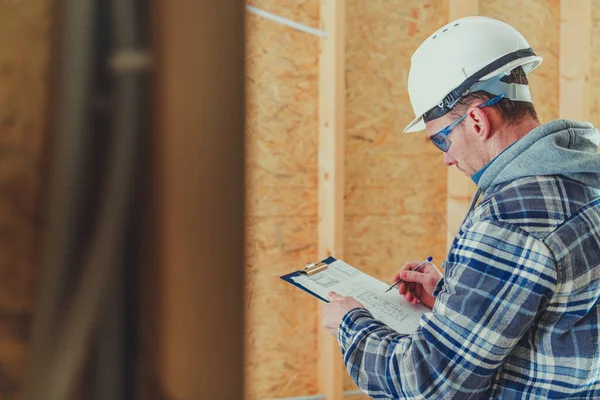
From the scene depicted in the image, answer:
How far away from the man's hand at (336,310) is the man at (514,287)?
0.10m

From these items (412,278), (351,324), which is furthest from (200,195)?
(412,278)

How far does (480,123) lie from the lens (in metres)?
1.13

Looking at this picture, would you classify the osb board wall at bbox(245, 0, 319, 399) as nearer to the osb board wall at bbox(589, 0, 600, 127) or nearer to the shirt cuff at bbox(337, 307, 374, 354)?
the shirt cuff at bbox(337, 307, 374, 354)

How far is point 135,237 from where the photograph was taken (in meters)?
0.23

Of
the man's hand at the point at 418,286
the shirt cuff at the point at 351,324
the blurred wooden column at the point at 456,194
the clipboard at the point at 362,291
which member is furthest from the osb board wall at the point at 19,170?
the blurred wooden column at the point at 456,194

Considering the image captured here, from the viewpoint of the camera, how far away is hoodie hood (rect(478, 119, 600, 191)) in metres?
0.99

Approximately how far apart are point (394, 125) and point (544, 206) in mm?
1528

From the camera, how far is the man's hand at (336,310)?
1.22m

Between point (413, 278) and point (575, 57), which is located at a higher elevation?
point (575, 57)

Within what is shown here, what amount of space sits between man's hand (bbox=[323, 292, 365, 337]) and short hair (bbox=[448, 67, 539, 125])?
0.52 m

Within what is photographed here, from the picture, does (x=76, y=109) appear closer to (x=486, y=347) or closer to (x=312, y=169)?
(x=486, y=347)

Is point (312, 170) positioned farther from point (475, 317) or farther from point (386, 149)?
point (475, 317)

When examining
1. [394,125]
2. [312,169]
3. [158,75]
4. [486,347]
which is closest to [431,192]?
[394,125]

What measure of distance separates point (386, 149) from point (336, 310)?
1351 mm
